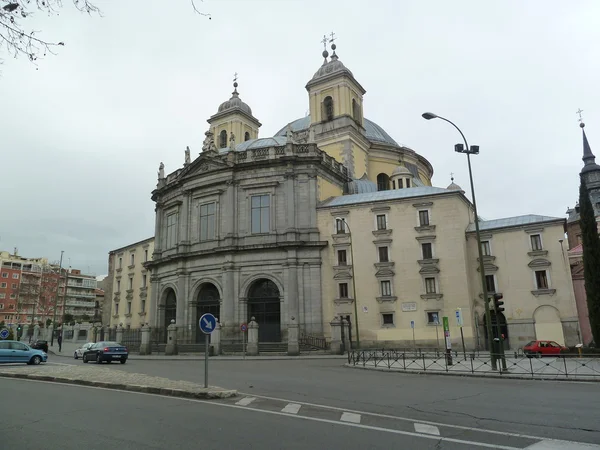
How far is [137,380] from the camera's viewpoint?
47.4 ft

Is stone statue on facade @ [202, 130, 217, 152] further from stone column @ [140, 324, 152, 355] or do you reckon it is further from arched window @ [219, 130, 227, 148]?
stone column @ [140, 324, 152, 355]

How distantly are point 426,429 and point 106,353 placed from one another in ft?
76.7

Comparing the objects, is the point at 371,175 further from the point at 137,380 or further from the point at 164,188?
the point at 137,380

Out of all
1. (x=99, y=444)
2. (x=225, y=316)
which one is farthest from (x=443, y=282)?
(x=99, y=444)

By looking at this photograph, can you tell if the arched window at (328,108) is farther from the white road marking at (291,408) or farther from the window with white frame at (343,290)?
the white road marking at (291,408)

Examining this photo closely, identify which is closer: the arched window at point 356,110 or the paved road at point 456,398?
the paved road at point 456,398

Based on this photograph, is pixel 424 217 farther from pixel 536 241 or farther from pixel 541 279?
pixel 541 279

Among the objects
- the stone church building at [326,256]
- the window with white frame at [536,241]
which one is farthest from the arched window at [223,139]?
the window with white frame at [536,241]

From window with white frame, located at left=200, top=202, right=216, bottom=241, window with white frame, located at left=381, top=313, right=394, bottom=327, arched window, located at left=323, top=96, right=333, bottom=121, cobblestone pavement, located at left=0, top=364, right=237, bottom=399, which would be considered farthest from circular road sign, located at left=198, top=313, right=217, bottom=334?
arched window, located at left=323, top=96, right=333, bottom=121

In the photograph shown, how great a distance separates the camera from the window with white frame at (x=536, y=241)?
3369cm

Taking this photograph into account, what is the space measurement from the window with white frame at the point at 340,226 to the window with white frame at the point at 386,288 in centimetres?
529

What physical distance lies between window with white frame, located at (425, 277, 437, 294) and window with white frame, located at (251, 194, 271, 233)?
45.2ft

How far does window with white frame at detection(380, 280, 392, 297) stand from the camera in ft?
118

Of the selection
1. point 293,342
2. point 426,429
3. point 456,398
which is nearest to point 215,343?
point 293,342
